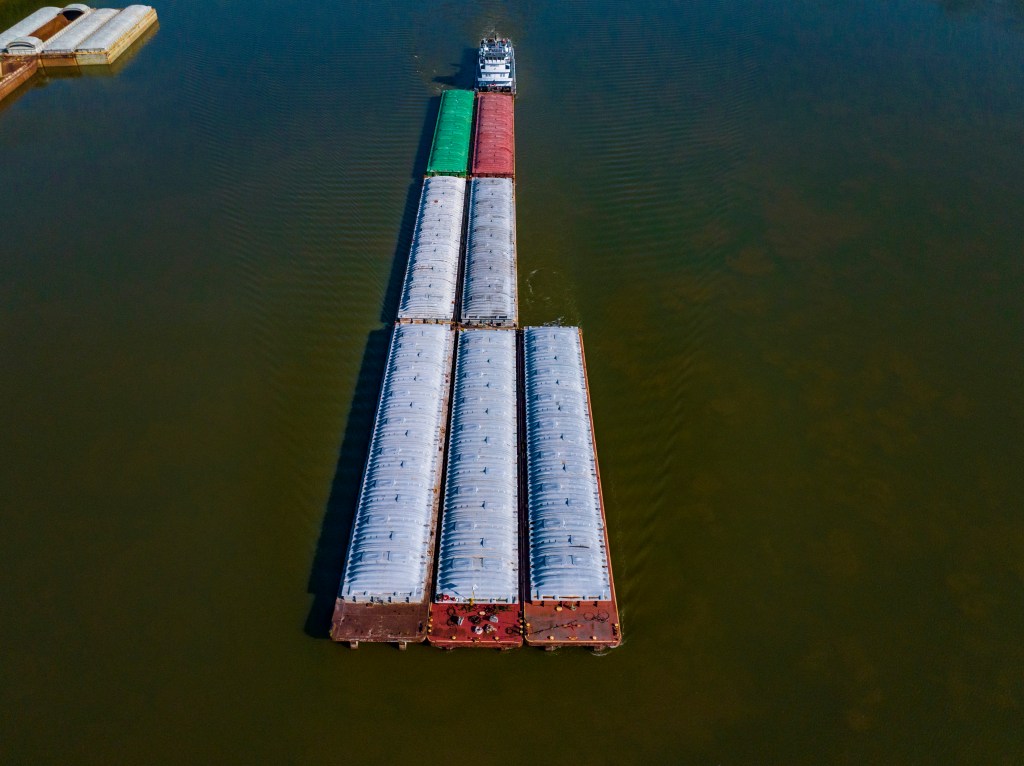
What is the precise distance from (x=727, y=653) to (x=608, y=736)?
28.5 feet

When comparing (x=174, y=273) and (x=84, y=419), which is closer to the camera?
(x=84, y=419)

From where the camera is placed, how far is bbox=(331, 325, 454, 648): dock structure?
3525 centimetres

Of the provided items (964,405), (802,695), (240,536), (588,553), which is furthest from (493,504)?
(964,405)

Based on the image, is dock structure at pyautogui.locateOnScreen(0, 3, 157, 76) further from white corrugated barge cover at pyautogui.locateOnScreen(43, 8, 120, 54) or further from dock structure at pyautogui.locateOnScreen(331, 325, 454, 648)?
dock structure at pyautogui.locateOnScreen(331, 325, 454, 648)

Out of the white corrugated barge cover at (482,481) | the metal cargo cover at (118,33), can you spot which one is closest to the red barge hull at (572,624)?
the white corrugated barge cover at (482,481)

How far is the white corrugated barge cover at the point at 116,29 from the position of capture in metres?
89.4

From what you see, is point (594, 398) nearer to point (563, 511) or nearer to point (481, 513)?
point (563, 511)

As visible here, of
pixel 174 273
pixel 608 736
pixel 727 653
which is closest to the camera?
pixel 608 736

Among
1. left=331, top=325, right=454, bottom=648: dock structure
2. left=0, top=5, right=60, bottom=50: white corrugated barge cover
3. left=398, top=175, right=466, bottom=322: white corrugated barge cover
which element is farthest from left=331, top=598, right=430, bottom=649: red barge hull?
left=0, top=5, right=60, bottom=50: white corrugated barge cover

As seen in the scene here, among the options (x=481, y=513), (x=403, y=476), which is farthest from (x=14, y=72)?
(x=481, y=513)

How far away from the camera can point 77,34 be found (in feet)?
303

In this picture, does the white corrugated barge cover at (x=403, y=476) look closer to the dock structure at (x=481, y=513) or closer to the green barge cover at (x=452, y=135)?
the dock structure at (x=481, y=513)

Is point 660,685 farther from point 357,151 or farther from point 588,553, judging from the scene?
point 357,151

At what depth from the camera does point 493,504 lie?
1531 inches
